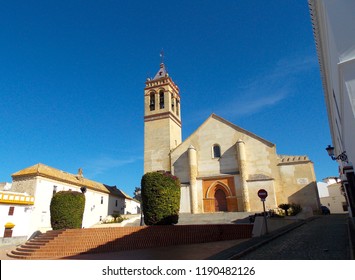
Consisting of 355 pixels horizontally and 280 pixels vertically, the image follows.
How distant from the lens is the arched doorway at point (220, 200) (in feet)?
94.1

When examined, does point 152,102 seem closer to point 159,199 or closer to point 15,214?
point 15,214

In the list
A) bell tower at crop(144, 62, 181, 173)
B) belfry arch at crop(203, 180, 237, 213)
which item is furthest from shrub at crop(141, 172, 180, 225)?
bell tower at crop(144, 62, 181, 173)

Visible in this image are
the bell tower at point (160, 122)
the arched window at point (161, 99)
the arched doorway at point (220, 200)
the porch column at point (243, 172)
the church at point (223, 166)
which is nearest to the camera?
the porch column at point (243, 172)

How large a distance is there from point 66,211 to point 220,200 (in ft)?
54.8

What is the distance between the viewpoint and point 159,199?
15.4m

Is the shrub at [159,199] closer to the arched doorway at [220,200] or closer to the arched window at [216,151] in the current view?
the arched doorway at [220,200]

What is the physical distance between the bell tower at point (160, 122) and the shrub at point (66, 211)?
569 inches

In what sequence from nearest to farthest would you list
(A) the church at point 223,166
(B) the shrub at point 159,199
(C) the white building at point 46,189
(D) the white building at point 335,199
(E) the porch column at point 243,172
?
1. (B) the shrub at point 159,199
2. (C) the white building at point 46,189
3. (E) the porch column at point 243,172
4. (A) the church at point 223,166
5. (D) the white building at point 335,199

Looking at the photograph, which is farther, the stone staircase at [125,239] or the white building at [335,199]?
the white building at [335,199]

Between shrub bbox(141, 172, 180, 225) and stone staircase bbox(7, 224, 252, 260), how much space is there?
1271 millimetres

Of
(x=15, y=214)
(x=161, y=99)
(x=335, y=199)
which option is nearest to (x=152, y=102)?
(x=161, y=99)

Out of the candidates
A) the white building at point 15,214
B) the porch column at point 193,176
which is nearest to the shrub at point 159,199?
the white building at point 15,214

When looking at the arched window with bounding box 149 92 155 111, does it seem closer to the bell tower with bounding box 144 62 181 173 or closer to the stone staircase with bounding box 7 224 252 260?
the bell tower with bounding box 144 62 181 173
